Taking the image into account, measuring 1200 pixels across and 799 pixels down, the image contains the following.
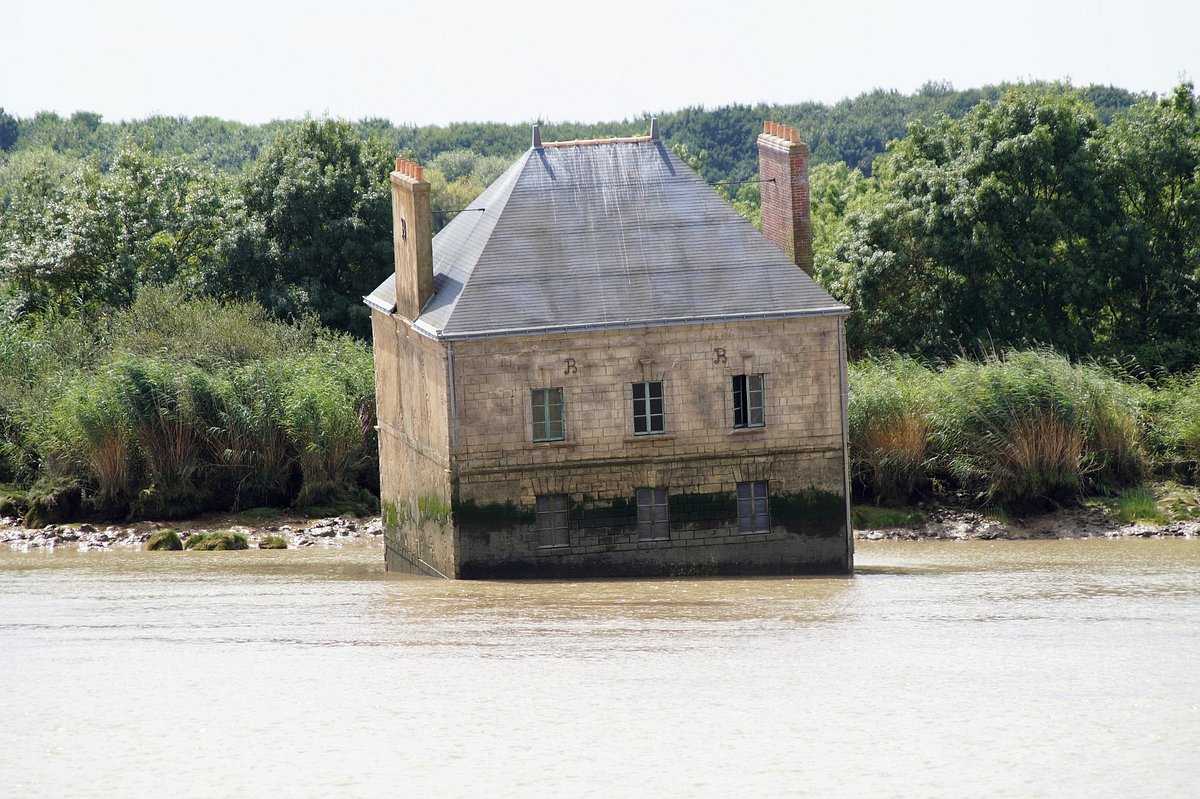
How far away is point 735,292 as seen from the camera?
28422mm

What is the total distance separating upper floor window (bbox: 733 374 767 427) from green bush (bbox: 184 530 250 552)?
1222 cm

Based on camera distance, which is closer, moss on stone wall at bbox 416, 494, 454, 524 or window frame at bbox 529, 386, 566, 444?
window frame at bbox 529, 386, 566, 444

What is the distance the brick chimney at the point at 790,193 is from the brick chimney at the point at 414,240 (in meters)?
6.68

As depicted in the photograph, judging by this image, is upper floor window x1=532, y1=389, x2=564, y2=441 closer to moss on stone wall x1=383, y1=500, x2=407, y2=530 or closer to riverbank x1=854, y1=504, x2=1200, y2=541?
moss on stone wall x1=383, y1=500, x2=407, y2=530

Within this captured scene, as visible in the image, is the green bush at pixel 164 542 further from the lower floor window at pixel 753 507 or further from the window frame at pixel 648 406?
the lower floor window at pixel 753 507

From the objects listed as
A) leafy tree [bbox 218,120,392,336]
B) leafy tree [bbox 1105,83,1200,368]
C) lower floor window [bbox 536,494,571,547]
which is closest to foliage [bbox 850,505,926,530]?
leafy tree [bbox 1105,83,1200,368]

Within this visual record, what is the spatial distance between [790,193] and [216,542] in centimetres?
1409

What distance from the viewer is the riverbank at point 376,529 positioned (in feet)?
115

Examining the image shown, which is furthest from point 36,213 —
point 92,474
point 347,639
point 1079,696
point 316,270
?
point 1079,696

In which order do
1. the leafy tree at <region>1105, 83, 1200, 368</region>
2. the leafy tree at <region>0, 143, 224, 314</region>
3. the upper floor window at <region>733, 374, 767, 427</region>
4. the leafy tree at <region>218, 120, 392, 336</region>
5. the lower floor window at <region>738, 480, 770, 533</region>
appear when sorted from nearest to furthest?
1. the upper floor window at <region>733, 374, 767, 427</region>
2. the lower floor window at <region>738, 480, 770, 533</region>
3. the leafy tree at <region>1105, 83, 1200, 368</region>
4. the leafy tree at <region>218, 120, 392, 336</region>
5. the leafy tree at <region>0, 143, 224, 314</region>

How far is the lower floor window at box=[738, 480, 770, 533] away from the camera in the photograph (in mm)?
28828

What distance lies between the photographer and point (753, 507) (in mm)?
28844

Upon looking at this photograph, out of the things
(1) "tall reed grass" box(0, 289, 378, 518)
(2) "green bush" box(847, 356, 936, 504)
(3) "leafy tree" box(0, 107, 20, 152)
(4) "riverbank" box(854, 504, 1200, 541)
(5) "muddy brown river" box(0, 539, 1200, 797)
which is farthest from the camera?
(3) "leafy tree" box(0, 107, 20, 152)

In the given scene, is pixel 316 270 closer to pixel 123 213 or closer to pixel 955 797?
pixel 123 213
